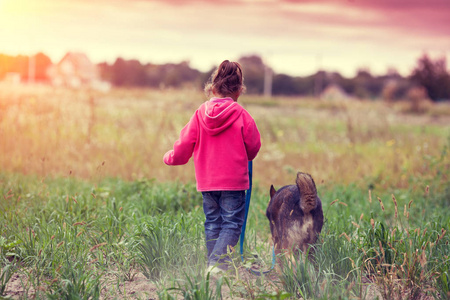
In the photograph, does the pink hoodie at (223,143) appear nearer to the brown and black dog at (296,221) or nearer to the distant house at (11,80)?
the brown and black dog at (296,221)

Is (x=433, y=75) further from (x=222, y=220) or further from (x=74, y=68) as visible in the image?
(x=222, y=220)

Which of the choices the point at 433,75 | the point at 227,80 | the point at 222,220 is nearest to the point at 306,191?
the point at 222,220

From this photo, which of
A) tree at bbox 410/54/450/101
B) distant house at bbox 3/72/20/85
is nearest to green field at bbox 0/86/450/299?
distant house at bbox 3/72/20/85

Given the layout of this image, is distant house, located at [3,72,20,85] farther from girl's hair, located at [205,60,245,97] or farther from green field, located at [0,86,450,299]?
girl's hair, located at [205,60,245,97]

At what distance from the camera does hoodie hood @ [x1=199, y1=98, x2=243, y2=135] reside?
145 inches

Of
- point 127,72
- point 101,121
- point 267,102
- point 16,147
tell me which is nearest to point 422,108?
point 267,102

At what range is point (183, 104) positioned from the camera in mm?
17219

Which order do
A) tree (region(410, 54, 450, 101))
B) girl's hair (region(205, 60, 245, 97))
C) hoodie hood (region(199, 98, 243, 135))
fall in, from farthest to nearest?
tree (region(410, 54, 450, 101)) → girl's hair (region(205, 60, 245, 97)) → hoodie hood (region(199, 98, 243, 135))

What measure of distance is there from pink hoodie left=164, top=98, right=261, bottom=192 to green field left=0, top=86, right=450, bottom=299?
0.52m

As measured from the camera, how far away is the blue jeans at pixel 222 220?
3.76 metres

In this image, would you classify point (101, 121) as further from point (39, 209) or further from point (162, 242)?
point (162, 242)

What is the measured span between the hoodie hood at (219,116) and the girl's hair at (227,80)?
0.14 metres

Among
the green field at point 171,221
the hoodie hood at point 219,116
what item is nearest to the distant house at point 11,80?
the green field at point 171,221

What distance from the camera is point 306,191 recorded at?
10.8 feet
